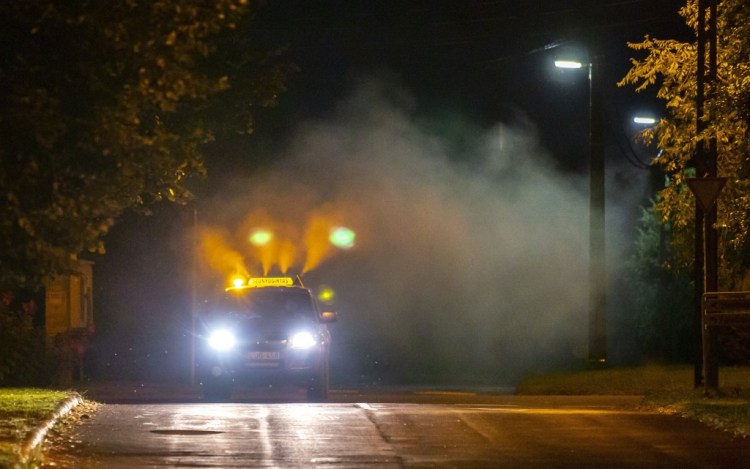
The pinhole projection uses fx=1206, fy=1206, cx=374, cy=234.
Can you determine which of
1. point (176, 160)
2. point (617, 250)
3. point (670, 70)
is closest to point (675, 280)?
point (617, 250)

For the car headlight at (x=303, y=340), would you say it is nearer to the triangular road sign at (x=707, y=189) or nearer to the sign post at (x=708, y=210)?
the sign post at (x=708, y=210)

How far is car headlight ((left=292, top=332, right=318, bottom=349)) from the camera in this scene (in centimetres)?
1770

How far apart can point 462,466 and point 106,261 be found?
2205 centimetres

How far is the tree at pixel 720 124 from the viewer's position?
1617 cm

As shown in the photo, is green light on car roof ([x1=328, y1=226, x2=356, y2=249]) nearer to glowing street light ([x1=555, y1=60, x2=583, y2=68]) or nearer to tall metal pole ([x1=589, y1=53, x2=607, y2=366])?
tall metal pole ([x1=589, y1=53, x2=607, y2=366])

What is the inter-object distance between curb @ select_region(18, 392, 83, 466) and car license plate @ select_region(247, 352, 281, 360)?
319 cm

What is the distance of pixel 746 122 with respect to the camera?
16.0 m

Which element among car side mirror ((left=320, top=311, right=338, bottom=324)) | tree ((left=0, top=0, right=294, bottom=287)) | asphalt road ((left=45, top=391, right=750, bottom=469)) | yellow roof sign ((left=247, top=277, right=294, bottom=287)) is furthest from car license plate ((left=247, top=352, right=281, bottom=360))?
tree ((left=0, top=0, right=294, bottom=287))

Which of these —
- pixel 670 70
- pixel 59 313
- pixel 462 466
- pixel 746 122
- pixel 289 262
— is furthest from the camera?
pixel 289 262

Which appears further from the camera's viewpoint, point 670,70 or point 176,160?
point 670,70

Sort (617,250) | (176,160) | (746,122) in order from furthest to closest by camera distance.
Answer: (617,250)
(746,122)
(176,160)

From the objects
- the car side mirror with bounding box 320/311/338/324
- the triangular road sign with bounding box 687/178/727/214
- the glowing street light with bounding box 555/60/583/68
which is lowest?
the car side mirror with bounding box 320/311/338/324

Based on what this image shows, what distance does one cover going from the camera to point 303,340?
1772 cm

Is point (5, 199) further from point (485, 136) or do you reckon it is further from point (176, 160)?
point (485, 136)
